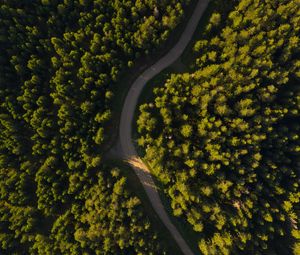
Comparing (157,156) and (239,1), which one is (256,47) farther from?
(157,156)

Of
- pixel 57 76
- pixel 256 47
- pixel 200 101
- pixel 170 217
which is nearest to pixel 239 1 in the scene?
pixel 256 47

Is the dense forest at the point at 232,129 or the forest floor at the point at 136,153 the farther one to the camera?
the forest floor at the point at 136,153

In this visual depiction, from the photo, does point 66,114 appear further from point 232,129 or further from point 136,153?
point 232,129

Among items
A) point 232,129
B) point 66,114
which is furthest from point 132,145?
point 232,129

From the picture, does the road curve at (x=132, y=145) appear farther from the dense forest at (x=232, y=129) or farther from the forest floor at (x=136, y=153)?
the dense forest at (x=232, y=129)

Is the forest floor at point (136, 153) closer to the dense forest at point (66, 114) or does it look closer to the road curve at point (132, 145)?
the road curve at point (132, 145)

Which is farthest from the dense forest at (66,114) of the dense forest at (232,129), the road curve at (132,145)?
the dense forest at (232,129)

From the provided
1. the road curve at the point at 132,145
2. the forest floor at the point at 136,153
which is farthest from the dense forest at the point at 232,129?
the road curve at the point at 132,145
